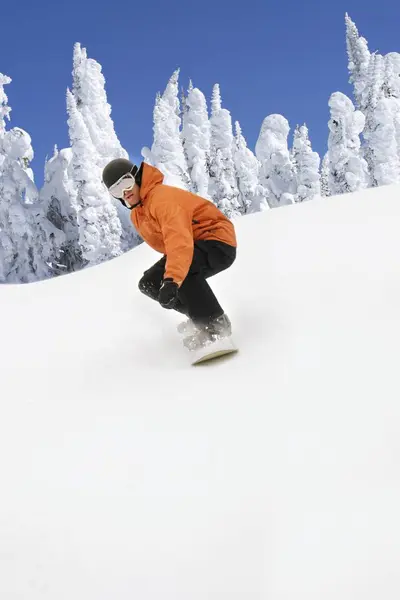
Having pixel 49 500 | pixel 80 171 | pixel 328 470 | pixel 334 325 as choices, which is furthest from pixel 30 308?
pixel 80 171

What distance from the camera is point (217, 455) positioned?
1.53 meters

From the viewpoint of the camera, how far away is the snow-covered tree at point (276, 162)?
1179 inches

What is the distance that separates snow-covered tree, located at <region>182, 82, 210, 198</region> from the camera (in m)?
28.7

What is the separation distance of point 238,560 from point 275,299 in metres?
2.05

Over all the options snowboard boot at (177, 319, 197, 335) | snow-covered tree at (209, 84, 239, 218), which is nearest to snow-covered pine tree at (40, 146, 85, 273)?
snow-covered tree at (209, 84, 239, 218)

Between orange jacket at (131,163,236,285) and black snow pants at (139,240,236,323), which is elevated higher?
orange jacket at (131,163,236,285)

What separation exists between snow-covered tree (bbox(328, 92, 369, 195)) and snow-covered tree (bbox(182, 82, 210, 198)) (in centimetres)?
679

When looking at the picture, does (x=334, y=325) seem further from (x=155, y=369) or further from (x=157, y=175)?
(x=157, y=175)

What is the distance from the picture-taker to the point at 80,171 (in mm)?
23188

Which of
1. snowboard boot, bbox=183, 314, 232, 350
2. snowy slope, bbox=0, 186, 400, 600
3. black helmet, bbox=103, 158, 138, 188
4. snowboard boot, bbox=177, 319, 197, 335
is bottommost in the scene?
snowy slope, bbox=0, 186, 400, 600

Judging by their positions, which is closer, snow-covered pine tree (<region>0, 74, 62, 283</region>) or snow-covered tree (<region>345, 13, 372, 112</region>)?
snow-covered pine tree (<region>0, 74, 62, 283</region>)

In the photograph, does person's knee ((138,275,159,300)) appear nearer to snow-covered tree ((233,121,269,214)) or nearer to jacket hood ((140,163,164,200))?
jacket hood ((140,163,164,200))

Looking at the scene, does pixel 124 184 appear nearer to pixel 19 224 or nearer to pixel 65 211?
pixel 19 224

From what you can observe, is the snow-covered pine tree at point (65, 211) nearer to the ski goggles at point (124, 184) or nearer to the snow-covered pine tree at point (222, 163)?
the snow-covered pine tree at point (222, 163)
